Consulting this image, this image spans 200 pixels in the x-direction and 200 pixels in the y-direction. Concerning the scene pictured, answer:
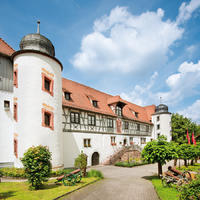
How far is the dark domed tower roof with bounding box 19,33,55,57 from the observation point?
14.5 metres

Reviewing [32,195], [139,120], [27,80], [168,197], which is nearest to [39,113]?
[27,80]

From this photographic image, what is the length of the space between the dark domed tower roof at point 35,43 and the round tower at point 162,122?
2981cm

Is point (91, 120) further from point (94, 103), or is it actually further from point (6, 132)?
point (6, 132)

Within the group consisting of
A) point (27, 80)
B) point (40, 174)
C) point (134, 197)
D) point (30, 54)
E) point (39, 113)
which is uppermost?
point (30, 54)

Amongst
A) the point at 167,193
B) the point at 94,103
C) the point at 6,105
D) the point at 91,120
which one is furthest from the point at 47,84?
the point at 167,193

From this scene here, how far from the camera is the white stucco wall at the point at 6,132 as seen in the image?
14682mm

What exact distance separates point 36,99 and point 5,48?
745cm

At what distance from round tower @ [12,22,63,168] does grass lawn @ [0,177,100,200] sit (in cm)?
285

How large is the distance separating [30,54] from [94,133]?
12276 millimetres

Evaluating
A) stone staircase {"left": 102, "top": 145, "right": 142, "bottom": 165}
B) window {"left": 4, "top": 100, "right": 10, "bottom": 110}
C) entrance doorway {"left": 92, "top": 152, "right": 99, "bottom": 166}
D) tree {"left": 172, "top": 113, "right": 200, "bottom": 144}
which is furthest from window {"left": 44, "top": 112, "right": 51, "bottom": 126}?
tree {"left": 172, "top": 113, "right": 200, "bottom": 144}

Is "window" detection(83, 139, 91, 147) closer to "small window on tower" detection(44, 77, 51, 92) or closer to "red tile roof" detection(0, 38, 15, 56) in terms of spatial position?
"small window on tower" detection(44, 77, 51, 92)

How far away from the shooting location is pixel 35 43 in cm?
1454

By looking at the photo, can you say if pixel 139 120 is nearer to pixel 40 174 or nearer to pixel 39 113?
pixel 39 113

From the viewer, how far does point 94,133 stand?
2150 centimetres
